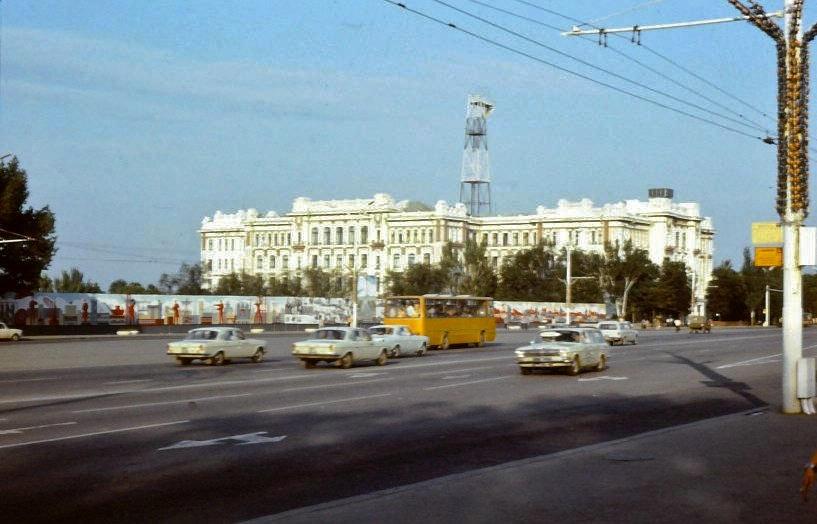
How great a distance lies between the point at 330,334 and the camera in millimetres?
38281

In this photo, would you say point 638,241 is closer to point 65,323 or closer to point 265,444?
point 65,323

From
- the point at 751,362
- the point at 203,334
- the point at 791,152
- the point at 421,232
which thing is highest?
the point at 421,232

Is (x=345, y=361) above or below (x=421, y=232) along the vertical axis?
below

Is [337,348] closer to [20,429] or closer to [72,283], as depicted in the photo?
[20,429]

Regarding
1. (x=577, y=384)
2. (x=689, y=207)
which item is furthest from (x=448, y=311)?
(x=689, y=207)

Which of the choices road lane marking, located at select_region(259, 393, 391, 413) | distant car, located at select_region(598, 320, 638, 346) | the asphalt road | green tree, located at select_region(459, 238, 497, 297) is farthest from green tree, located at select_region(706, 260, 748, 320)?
road lane marking, located at select_region(259, 393, 391, 413)

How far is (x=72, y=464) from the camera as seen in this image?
13.9m

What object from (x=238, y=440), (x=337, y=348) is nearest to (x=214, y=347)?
(x=337, y=348)

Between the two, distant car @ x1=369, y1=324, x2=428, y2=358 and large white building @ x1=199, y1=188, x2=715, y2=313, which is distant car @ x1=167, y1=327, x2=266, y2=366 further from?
large white building @ x1=199, y1=188, x2=715, y2=313

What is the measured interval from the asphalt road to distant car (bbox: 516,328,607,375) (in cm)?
57

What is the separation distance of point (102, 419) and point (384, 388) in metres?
9.72

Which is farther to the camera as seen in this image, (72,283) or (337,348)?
(72,283)

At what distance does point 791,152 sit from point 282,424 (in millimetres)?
10387

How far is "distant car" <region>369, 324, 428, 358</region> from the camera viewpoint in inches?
1791
